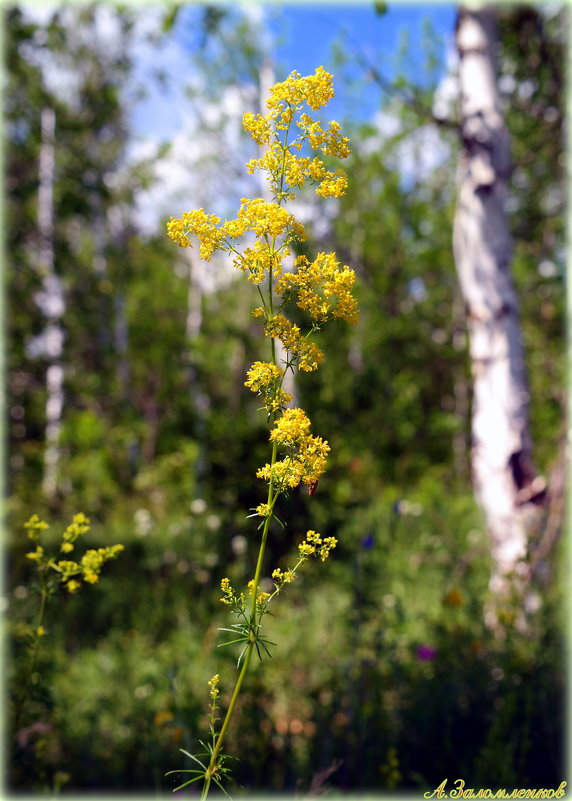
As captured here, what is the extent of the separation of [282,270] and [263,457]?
5.01m

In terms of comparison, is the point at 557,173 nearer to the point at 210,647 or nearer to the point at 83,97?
the point at 210,647

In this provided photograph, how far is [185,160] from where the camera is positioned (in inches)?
457

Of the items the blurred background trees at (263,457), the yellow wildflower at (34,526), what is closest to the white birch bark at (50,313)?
the blurred background trees at (263,457)

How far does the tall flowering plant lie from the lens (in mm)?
1200

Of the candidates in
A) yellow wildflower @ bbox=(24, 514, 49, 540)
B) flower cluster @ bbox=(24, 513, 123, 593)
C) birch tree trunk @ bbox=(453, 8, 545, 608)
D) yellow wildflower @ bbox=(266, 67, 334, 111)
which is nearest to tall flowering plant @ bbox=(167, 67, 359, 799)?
yellow wildflower @ bbox=(266, 67, 334, 111)

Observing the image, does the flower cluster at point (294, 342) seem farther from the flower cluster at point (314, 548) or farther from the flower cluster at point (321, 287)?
the flower cluster at point (314, 548)

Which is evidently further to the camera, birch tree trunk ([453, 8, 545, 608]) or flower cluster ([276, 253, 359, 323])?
birch tree trunk ([453, 8, 545, 608])

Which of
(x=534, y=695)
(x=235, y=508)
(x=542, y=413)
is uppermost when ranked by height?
(x=542, y=413)

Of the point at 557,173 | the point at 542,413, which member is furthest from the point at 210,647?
the point at 542,413

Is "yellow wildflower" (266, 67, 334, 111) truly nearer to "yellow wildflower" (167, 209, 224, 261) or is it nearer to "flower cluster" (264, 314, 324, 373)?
"yellow wildflower" (167, 209, 224, 261)

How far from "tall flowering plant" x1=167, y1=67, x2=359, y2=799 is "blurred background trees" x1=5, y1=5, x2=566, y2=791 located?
1102 mm

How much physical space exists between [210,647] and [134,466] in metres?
6.71

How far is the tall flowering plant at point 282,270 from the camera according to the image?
1.20 metres

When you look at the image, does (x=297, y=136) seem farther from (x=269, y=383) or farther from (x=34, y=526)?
(x=34, y=526)
